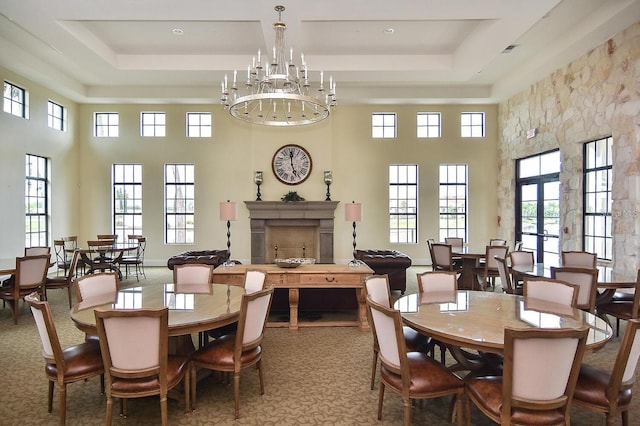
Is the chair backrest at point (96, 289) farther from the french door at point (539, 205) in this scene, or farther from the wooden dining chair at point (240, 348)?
the french door at point (539, 205)

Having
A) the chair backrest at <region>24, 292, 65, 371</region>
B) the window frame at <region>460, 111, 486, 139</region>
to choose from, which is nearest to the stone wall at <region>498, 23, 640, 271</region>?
the window frame at <region>460, 111, 486, 139</region>

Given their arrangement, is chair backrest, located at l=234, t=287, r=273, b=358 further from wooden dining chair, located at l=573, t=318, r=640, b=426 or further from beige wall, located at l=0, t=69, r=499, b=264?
beige wall, located at l=0, t=69, r=499, b=264

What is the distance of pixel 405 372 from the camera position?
2.29 meters

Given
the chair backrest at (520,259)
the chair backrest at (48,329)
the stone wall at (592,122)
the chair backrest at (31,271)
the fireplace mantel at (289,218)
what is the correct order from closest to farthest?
the chair backrest at (48,329) < the chair backrest at (31,271) < the chair backrest at (520,259) < the stone wall at (592,122) < the fireplace mantel at (289,218)

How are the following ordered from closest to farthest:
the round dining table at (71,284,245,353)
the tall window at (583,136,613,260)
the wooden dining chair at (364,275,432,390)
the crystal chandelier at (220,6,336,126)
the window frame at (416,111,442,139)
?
the round dining table at (71,284,245,353), the wooden dining chair at (364,275,432,390), the crystal chandelier at (220,6,336,126), the tall window at (583,136,613,260), the window frame at (416,111,442,139)

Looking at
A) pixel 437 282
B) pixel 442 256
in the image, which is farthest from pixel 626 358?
pixel 442 256

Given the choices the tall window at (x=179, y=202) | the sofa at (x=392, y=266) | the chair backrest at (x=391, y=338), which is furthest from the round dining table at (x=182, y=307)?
the tall window at (x=179, y=202)

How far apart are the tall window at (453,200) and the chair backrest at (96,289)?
8.02 m

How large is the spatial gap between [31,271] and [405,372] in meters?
4.99

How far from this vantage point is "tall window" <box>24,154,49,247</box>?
7.80 meters

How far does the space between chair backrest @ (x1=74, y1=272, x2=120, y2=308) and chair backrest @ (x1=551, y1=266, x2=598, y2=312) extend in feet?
14.3

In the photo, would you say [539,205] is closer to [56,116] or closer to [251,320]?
[251,320]

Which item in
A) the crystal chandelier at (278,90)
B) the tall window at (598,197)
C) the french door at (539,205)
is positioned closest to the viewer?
the crystal chandelier at (278,90)

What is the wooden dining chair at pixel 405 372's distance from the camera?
229 cm
